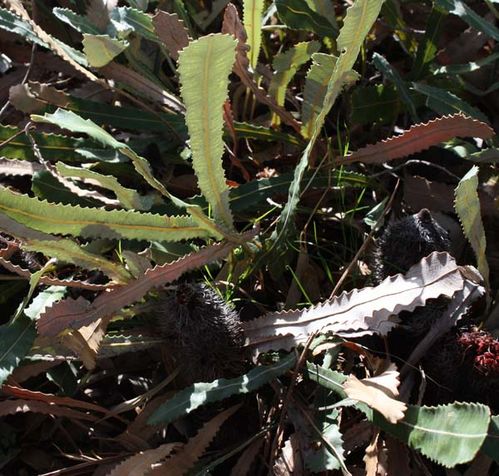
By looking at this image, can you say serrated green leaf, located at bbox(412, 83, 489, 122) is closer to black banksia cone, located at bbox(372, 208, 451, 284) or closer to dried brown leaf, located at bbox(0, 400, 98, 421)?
black banksia cone, located at bbox(372, 208, 451, 284)

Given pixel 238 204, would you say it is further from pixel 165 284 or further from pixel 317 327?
pixel 317 327

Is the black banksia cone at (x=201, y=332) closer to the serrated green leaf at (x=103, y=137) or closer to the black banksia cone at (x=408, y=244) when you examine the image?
the serrated green leaf at (x=103, y=137)

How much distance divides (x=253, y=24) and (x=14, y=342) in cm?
80

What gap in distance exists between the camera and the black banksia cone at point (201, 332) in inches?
51.8

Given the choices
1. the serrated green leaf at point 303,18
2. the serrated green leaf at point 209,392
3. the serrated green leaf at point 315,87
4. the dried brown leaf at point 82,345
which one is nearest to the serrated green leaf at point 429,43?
the serrated green leaf at point 303,18

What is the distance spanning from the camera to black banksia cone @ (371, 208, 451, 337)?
1.36m

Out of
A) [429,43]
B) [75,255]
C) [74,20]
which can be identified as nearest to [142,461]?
[75,255]

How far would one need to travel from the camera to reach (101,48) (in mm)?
1651

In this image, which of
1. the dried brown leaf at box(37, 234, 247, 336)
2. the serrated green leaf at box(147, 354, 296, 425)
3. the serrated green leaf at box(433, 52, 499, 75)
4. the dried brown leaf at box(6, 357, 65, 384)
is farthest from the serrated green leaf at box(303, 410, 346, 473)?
the serrated green leaf at box(433, 52, 499, 75)

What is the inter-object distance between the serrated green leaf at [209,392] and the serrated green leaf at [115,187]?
0.35 metres

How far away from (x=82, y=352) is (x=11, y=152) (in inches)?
22.6

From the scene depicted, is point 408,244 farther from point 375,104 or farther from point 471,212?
point 375,104

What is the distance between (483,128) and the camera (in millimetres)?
1447

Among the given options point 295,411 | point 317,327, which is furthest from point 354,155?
point 295,411
